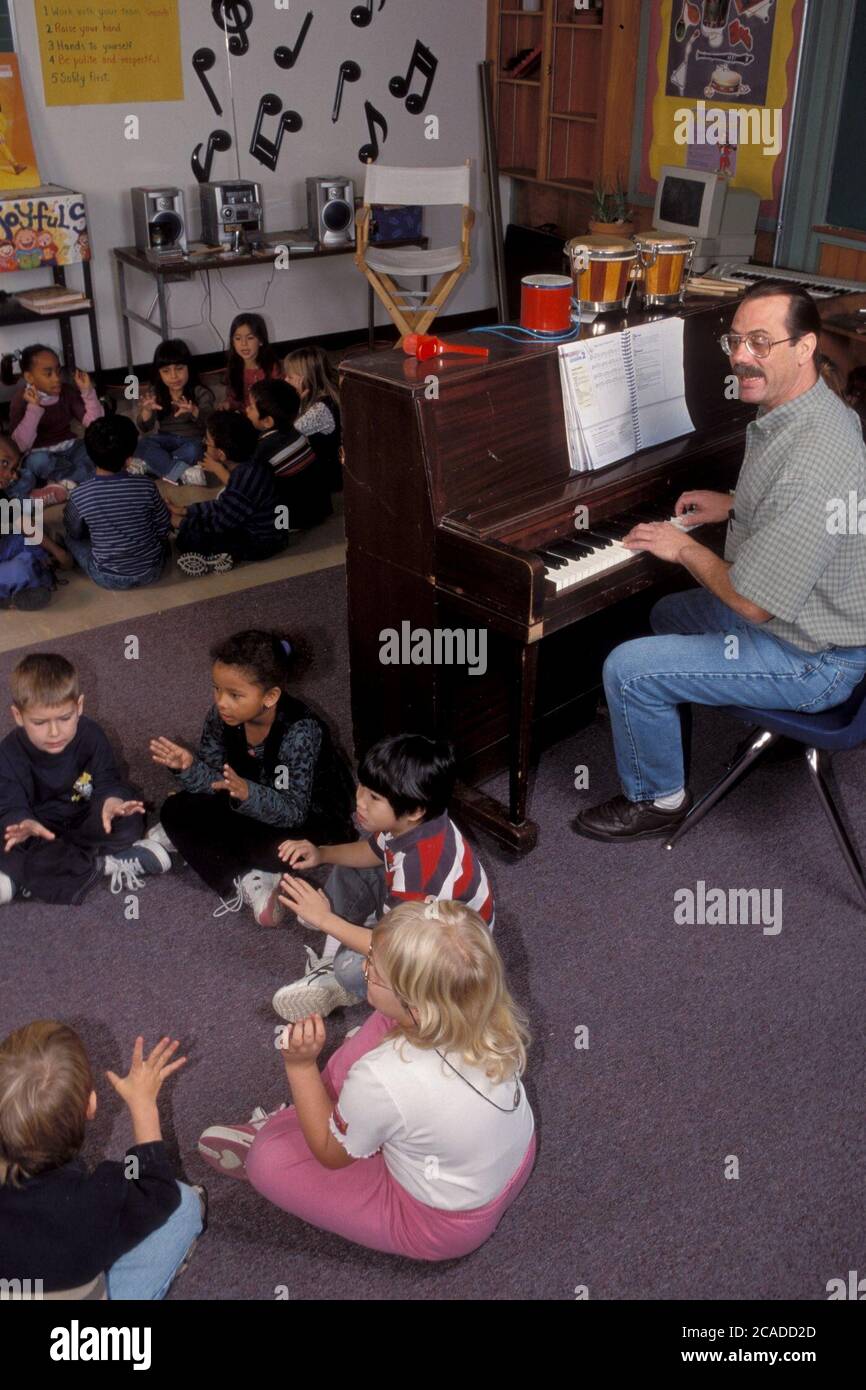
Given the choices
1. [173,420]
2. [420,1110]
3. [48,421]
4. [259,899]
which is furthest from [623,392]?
[173,420]

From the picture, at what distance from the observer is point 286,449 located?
14.8ft

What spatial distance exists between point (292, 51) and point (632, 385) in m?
4.34

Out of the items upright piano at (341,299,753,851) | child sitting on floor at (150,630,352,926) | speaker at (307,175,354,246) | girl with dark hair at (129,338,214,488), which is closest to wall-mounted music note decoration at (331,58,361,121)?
speaker at (307,175,354,246)

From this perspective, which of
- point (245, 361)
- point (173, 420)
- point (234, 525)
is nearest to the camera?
point (234, 525)

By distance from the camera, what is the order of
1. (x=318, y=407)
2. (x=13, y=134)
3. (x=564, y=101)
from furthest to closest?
(x=564, y=101) → (x=13, y=134) → (x=318, y=407)

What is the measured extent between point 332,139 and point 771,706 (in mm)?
5209

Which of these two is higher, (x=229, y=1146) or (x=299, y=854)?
(x=299, y=854)

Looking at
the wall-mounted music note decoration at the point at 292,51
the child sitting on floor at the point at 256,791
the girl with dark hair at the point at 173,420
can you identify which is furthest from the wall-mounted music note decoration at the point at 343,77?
the child sitting on floor at the point at 256,791

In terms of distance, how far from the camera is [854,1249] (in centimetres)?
206

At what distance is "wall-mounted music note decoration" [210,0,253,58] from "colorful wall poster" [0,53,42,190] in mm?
1115

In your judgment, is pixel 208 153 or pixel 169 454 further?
pixel 208 153

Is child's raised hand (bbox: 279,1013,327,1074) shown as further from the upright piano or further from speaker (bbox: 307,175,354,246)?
speaker (bbox: 307,175,354,246)

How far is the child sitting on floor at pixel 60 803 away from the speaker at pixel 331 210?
14.3 feet

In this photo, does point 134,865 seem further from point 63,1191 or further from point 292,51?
point 292,51
